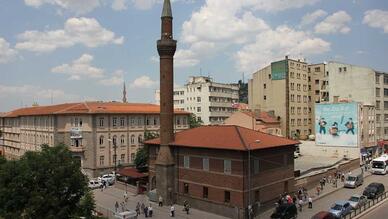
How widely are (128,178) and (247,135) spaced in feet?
69.2

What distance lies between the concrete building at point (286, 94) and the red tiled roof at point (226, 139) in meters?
45.6

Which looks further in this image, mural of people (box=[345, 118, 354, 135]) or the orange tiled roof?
mural of people (box=[345, 118, 354, 135])

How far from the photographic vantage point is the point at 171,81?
1834 inches

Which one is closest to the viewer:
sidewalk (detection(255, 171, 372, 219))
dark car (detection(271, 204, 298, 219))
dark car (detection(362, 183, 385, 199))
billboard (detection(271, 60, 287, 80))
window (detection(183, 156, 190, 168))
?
dark car (detection(271, 204, 298, 219))

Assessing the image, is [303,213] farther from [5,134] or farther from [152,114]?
[5,134]

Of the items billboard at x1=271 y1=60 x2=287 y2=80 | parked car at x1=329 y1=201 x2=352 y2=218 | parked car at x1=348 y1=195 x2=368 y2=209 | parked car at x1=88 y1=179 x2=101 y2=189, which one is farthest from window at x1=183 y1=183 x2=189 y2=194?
billboard at x1=271 y1=60 x2=287 y2=80

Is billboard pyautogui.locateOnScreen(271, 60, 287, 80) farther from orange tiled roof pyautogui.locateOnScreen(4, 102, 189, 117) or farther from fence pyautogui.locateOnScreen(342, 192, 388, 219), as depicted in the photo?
fence pyautogui.locateOnScreen(342, 192, 388, 219)

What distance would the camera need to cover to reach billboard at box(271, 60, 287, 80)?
87.7m

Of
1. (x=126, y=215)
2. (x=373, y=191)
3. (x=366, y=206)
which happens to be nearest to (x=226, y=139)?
(x=126, y=215)

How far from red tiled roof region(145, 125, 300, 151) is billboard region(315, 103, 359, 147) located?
28.3m

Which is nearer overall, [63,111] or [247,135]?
[247,135]

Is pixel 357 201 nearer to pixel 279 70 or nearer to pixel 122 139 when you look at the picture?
pixel 122 139

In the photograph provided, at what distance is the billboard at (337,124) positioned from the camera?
221ft

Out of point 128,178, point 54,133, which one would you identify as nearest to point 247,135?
point 128,178
